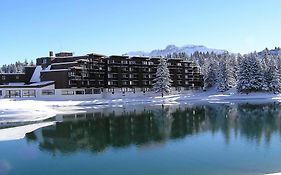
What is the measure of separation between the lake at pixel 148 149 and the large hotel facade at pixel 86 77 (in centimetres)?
4178

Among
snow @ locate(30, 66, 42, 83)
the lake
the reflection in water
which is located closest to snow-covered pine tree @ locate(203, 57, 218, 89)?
snow @ locate(30, 66, 42, 83)

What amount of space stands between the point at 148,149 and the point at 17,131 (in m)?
16.5

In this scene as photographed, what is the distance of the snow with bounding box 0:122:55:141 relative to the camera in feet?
113

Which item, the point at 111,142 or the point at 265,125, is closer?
the point at 111,142

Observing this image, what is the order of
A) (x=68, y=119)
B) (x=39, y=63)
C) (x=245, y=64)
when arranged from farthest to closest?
(x=39, y=63)
(x=245, y=64)
(x=68, y=119)

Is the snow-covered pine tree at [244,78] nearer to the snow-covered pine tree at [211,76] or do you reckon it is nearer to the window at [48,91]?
the snow-covered pine tree at [211,76]

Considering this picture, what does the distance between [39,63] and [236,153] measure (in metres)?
84.0

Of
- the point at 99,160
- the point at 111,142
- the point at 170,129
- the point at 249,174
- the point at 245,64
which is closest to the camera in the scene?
the point at 249,174

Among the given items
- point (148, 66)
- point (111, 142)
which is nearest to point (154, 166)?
point (111, 142)

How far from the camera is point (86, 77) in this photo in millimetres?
89750

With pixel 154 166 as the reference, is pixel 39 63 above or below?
above

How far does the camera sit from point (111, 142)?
31828 mm

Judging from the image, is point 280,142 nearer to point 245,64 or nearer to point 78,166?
point 78,166

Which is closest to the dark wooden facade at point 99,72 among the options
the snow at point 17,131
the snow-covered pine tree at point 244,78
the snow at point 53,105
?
the snow at point 53,105
